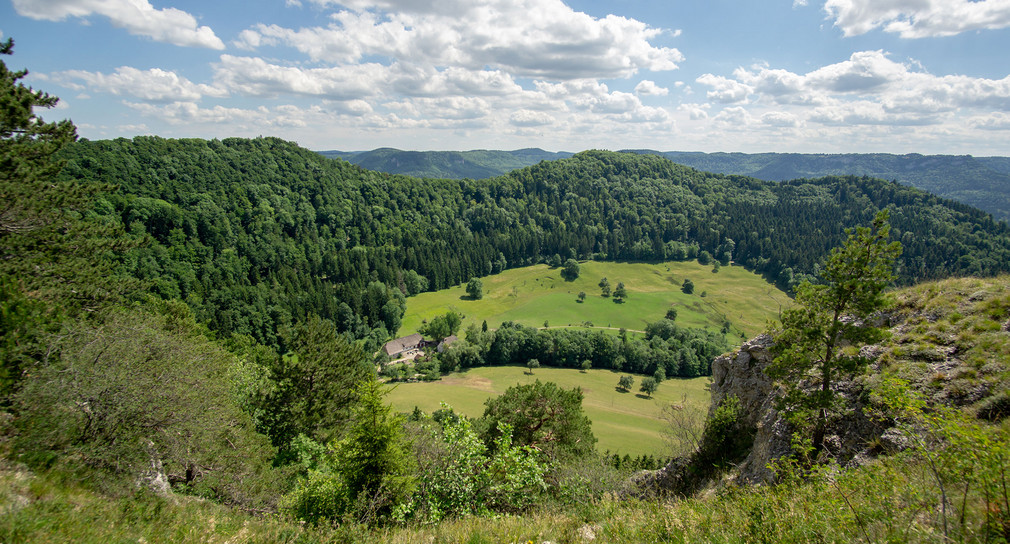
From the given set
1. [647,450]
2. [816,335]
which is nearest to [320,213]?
[647,450]

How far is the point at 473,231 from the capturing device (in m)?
183

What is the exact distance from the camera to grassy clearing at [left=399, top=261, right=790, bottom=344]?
367ft

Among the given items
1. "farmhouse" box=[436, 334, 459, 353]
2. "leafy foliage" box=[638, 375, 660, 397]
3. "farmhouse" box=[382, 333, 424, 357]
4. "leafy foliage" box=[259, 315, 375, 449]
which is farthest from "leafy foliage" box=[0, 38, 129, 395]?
"leafy foliage" box=[638, 375, 660, 397]

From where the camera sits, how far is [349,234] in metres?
141

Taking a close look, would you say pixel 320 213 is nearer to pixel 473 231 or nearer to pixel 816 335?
pixel 473 231

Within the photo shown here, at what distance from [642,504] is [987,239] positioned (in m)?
227

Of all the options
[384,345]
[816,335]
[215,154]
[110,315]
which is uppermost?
[215,154]

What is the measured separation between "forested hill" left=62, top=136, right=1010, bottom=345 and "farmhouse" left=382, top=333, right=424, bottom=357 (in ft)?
14.4

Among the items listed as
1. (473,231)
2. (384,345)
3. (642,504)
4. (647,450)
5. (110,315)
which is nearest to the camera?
(642,504)

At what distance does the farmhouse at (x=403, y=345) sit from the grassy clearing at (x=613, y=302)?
20.0 ft

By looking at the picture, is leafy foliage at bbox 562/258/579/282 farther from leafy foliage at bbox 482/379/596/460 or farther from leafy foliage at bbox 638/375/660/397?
leafy foliage at bbox 482/379/596/460

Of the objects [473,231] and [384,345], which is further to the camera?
[473,231]

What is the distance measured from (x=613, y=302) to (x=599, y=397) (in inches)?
2340

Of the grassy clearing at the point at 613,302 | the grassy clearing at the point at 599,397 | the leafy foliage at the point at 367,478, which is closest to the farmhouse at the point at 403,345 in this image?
the grassy clearing at the point at 613,302
